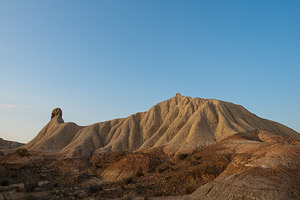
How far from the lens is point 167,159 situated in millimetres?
26062

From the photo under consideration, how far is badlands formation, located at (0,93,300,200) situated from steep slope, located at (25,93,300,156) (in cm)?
14

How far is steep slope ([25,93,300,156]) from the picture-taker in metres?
31.4

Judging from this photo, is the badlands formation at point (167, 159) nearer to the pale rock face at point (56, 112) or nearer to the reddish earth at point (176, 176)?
the reddish earth at point (176, 176)

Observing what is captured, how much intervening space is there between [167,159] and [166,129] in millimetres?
12349

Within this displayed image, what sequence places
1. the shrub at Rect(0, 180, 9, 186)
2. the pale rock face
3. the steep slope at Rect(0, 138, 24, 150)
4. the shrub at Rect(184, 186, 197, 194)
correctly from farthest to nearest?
the steep slope at Rect(0, 138, 24, 150) < the pale rock face < the shrub at Rect(0, 180, 9, 186) < the shrub at Rect(184, 186, 197, 194)

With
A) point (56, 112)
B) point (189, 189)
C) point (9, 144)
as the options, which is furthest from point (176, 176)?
point (9, 144)

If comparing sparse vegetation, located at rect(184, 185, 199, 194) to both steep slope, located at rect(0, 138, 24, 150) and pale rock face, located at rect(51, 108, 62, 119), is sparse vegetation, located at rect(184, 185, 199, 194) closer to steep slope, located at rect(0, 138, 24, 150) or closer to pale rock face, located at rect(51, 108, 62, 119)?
pale rock face, located at rect(51, 108, 62, 119)

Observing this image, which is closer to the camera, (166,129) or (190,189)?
(190,189)

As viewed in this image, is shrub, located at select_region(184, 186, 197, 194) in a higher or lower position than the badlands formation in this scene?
lower

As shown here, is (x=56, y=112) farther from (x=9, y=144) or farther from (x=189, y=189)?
(x=189, y=189)

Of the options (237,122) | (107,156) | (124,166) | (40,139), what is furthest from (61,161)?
(237,122)

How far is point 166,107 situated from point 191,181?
27.5 metres

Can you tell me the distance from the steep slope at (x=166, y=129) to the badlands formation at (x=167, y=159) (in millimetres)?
139

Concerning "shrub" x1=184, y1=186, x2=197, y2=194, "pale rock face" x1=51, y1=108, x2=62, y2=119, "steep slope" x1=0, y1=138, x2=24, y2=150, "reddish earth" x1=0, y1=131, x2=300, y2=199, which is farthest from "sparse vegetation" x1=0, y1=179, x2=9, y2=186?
"steep slope" x1=0, y1=138, x2=24, y2=150
